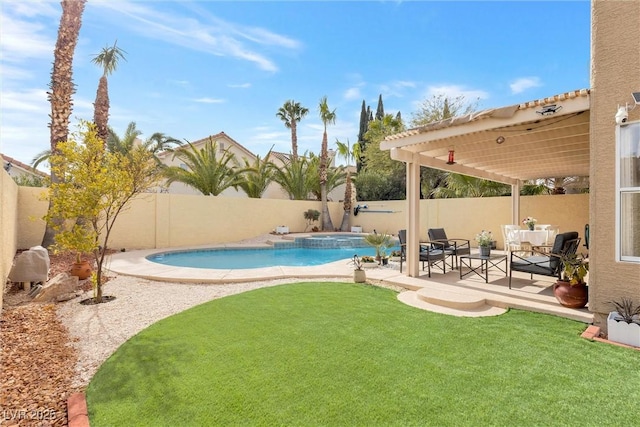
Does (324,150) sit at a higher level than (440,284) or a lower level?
higher

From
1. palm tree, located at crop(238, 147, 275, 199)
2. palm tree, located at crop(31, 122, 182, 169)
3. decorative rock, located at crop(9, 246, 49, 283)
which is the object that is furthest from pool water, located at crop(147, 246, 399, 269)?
palm tree, located at crop(31, 122, 182, 169)

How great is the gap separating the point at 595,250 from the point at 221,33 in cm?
1188

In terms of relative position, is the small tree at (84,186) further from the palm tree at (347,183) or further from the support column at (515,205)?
the palm tree at (347,183)

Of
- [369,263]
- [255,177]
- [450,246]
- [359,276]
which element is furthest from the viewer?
[255,177]

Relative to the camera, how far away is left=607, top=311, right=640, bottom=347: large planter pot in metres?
4.44

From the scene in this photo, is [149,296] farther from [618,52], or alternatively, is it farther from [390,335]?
[618,52]

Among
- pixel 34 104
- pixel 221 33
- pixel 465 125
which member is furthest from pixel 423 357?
pixel 34 104

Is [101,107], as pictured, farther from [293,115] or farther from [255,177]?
[293,115]

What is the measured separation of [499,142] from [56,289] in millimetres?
11239

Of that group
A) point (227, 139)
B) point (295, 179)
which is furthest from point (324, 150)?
point (227, 139)

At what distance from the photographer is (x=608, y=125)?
4926 mm

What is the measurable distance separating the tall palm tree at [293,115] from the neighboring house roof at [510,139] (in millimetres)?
19311

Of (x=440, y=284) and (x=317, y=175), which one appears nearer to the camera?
(x=440, y=284)

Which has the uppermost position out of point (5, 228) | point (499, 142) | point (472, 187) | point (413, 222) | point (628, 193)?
point (499, 142)
